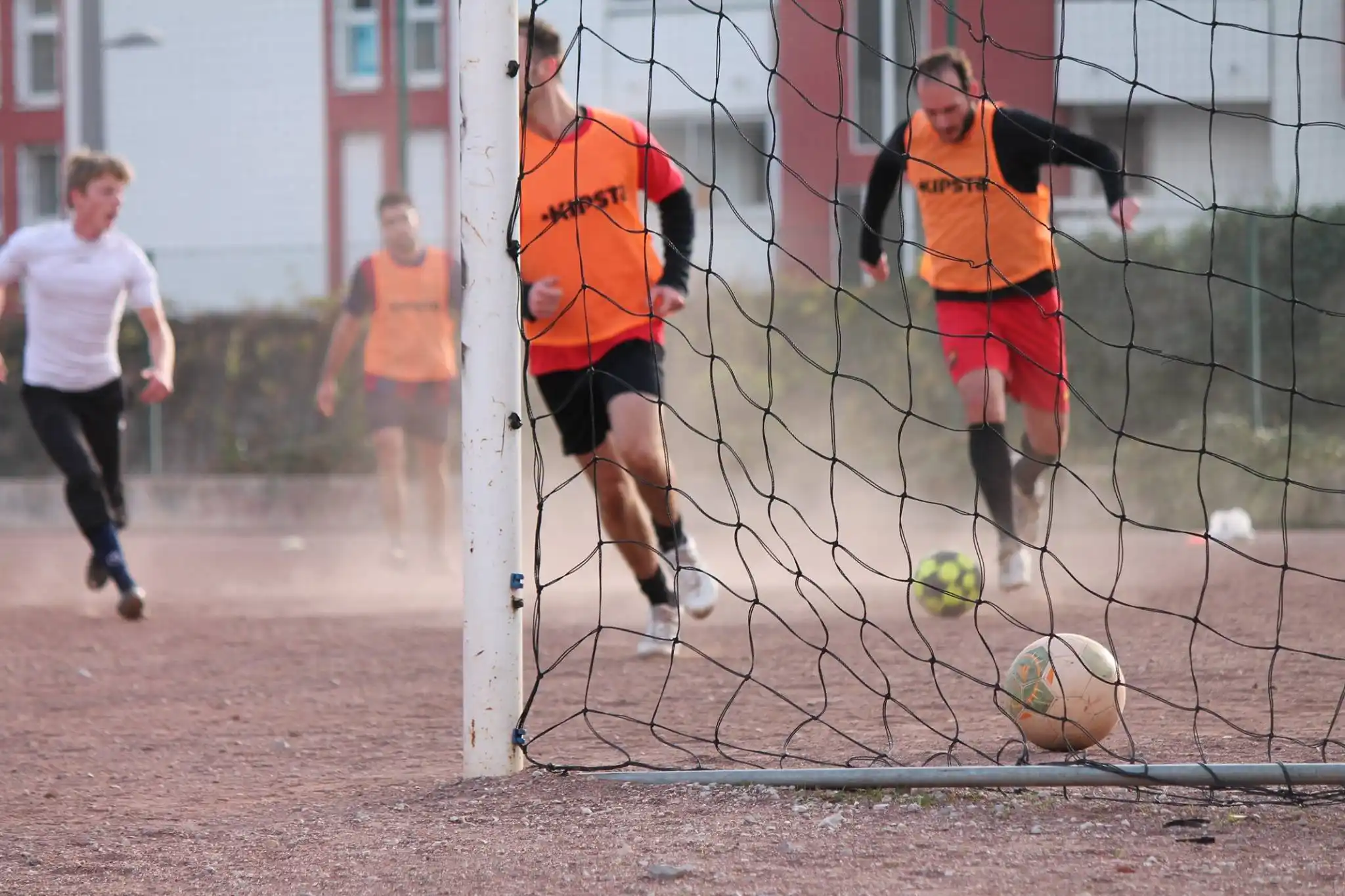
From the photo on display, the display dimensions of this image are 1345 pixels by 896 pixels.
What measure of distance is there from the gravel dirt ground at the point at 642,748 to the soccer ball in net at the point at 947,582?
81 millimetres

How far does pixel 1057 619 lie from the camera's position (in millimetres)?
5738

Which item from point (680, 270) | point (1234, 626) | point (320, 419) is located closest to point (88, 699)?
point (680, 270)

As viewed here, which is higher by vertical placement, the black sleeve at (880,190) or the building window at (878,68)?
the building window at (878,68)

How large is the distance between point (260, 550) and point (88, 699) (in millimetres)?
6978

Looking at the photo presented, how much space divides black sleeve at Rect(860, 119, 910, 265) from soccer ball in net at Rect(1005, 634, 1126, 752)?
2.55 metres

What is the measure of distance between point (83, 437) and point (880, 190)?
3.70 meters

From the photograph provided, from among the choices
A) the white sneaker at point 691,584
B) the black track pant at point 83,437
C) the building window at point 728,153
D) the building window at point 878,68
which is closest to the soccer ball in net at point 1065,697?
the white sneaker at point 691,584

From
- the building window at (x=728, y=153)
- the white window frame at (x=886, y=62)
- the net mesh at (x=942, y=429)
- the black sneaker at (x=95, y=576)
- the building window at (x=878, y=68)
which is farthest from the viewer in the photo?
the building window at (x=728, y=153)

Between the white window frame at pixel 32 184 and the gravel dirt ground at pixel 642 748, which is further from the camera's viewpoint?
the white window frame at pixel 32 184

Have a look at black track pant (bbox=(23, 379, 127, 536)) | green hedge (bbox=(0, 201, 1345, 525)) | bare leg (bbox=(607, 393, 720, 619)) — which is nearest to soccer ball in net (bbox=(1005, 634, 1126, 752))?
bare leg (bbox=(607, 393, 720, 619))

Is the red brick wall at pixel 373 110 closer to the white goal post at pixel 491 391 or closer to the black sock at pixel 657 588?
the black sock at pixel 657 588

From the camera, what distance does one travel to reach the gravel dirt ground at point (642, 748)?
9.06 feet

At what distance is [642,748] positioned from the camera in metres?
3.86

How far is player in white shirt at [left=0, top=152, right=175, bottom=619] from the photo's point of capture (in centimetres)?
698
